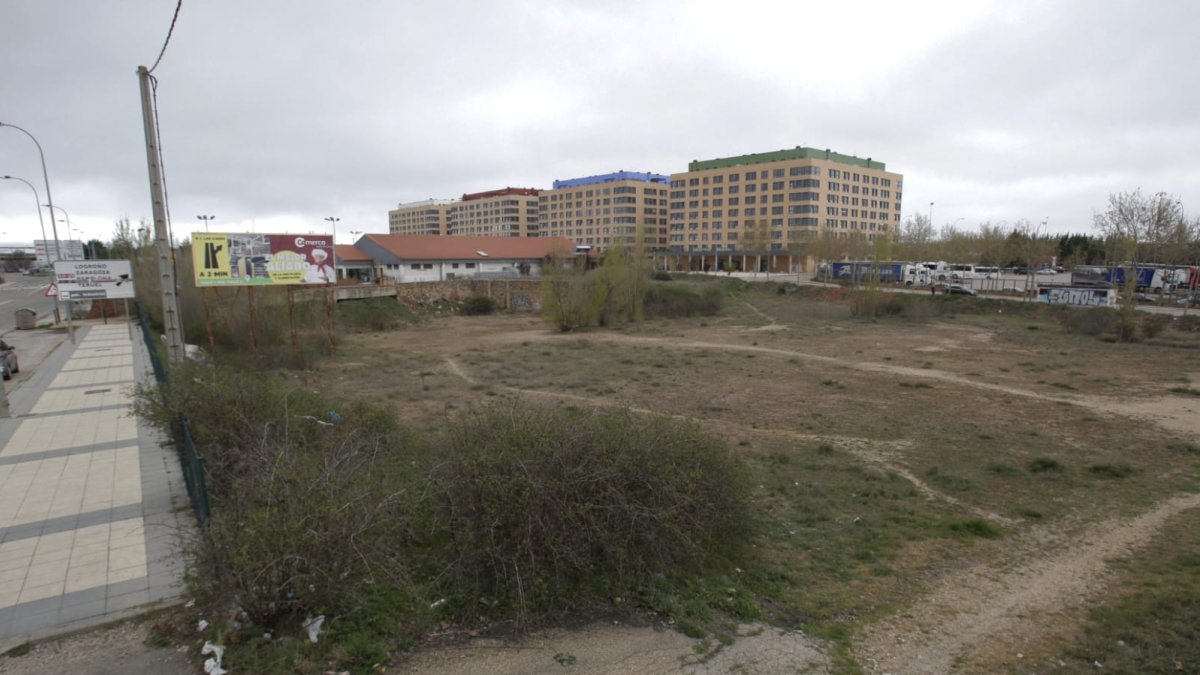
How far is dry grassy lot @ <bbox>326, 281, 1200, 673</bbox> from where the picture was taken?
6.89 metres

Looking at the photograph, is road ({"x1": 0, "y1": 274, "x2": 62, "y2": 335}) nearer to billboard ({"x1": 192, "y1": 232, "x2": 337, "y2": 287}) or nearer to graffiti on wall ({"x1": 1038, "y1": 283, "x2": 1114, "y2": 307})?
billboard ({"x1": 192, "y1": 232, "x2": 337, "y2": 287})

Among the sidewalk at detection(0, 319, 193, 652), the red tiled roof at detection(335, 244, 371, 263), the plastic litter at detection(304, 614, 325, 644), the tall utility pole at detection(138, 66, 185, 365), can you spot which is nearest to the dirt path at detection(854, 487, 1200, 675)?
the plastic litter at detection(304, 614, 325, 644)

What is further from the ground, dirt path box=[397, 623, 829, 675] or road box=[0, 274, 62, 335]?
road box=[0, 274, 62, 335]

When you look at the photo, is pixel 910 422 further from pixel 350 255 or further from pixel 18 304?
pixel 18 304

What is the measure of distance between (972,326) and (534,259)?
45.2 metres

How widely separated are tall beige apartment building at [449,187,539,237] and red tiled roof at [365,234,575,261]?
60.1 m

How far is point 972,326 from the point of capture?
37250mm

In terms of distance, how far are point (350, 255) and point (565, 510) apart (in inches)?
2425

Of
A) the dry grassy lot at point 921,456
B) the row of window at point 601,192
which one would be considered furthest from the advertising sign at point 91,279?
the row of window at point 601,192

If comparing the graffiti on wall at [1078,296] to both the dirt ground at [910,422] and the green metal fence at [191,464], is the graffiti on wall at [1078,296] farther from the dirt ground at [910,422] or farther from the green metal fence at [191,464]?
the green metal fence at [191,464]

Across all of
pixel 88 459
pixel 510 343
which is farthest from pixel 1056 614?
pixel 510 343

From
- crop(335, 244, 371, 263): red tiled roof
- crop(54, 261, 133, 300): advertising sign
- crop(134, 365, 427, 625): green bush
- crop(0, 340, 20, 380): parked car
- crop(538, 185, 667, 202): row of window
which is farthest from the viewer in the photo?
crop(538, 185, 667, 202): row of window

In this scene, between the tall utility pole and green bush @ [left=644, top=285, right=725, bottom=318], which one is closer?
the tall utility pole

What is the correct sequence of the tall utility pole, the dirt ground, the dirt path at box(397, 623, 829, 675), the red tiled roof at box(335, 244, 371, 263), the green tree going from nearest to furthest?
1. the dirt path at box(397, 623, 829, 675)
2. the dirt ground
3. the tall utility pole
4. the red tiled roof at box(335, 244, 371, 263)
5. the green tree
